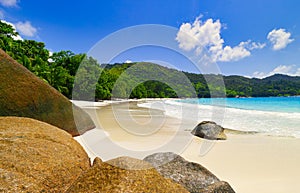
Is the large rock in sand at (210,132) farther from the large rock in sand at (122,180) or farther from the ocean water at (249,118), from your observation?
the large rock in sand at (122,180)

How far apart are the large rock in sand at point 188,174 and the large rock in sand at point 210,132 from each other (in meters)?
4.66

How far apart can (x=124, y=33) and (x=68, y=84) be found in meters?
37.1

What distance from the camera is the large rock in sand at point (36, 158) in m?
2.23

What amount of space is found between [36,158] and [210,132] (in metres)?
6.41

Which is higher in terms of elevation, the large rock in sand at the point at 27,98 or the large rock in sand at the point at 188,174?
the large rock in sand at the point at 27,98

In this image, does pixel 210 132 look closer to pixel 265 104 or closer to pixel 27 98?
pixel 27 98

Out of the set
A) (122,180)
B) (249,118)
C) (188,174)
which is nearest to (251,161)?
(188,174)

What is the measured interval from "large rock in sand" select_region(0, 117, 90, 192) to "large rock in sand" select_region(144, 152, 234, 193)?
1184 millimetres

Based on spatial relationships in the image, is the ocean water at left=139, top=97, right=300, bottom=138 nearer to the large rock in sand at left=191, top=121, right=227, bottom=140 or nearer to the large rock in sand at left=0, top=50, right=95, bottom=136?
the large rock in sand at left=191, top=121, right=227, bottom=140

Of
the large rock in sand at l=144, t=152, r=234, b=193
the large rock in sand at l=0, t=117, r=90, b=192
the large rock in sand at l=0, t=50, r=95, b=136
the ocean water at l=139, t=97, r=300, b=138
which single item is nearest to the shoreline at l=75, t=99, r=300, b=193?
the large rock in sand at l=144, t=152, r=234, b=193

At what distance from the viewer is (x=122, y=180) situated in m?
1.87

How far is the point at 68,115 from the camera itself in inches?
224

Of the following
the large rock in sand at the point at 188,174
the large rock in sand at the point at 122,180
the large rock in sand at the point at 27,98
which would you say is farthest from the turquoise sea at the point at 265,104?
the large rock in sand at the point at 122,180

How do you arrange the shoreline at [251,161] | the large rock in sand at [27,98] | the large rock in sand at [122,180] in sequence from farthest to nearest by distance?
the large rock in sand at [27,98], the shoreline at [251,161], the large rock in sand at [122,180]
